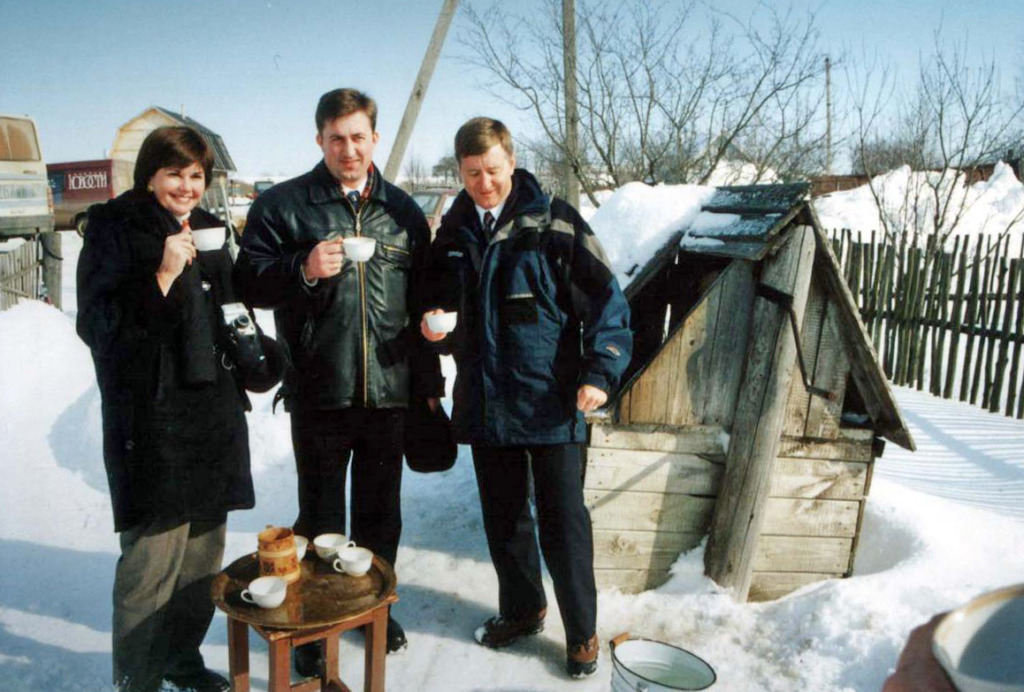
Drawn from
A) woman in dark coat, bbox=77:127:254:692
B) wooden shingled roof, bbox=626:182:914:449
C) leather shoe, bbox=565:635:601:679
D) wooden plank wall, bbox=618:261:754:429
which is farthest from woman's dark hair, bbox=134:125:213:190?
leather shoe, bbox=565:635:601:679

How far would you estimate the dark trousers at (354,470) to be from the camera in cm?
275

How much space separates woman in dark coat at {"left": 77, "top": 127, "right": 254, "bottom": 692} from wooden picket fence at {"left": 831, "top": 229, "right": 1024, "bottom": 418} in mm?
7576

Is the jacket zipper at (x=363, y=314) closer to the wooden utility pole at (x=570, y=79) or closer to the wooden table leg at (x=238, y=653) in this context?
the wooden table leg at (x=238, y=653)

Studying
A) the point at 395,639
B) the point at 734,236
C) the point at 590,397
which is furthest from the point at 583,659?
the point at 734,236

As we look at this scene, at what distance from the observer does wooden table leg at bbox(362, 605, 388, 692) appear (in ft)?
7.07

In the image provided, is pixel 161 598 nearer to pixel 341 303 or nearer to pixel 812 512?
pixel 341 303

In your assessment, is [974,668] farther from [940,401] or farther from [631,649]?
[940,401]

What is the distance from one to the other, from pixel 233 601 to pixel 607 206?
3.32 metres

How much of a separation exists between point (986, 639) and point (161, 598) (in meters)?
2.45

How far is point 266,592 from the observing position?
2027mm

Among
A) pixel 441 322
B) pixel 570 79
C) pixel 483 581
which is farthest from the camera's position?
pixel 570 79

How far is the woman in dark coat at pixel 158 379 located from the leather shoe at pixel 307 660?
0.47 m

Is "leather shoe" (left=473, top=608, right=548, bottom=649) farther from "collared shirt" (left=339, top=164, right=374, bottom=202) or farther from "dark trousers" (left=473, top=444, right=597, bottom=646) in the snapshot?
"collared shirt" (left=339, top=164, right=374, bottom=202)

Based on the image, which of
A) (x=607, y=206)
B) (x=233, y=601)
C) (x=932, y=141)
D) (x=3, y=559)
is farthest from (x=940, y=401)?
(x=3, y=559)
